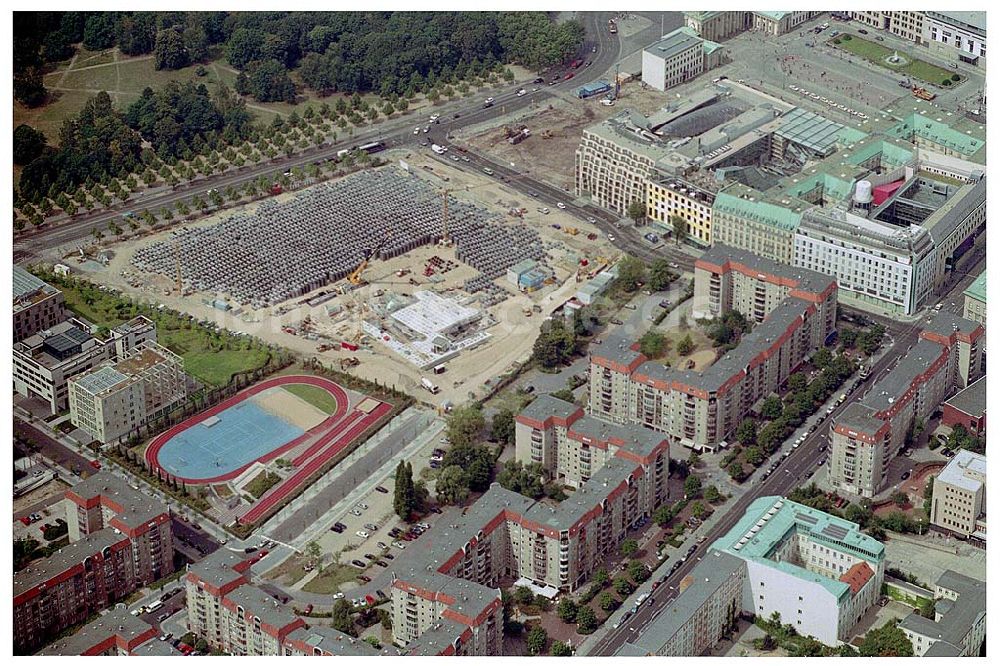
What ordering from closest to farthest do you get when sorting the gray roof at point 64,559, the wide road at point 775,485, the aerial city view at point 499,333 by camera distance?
the gray roof at point 64,559, the wide road at point 775,485, the aerial city view at point 499,333

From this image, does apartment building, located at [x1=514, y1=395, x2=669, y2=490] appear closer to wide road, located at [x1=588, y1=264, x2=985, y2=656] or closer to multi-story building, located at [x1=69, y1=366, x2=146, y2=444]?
wide road, located at [x1=588, y1=264, x2=985, y2=656]

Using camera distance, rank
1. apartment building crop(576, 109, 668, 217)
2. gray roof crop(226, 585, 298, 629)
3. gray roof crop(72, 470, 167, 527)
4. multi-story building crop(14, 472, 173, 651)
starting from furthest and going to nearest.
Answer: apartment building crop(576, 109, 668, 217), gray roof crop(72, 470, 167, 527), multi-story building crop(14, 472, 173, 651), gray roof crop(226, 585, 298, 629)

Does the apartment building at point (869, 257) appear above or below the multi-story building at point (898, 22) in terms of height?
below

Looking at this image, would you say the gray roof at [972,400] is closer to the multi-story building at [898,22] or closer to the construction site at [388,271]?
the construction site at [388,271]

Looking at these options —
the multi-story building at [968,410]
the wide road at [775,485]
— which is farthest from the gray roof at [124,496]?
the multi-story building at [968,410]

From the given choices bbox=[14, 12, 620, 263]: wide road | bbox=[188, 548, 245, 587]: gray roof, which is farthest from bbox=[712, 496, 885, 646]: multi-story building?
bbox=[14, 12, 620, 263]: wide road

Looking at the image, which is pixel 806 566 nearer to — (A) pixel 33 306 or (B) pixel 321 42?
(A) pixel 33 306

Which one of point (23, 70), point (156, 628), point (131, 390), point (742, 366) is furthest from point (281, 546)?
point (23, 70)
